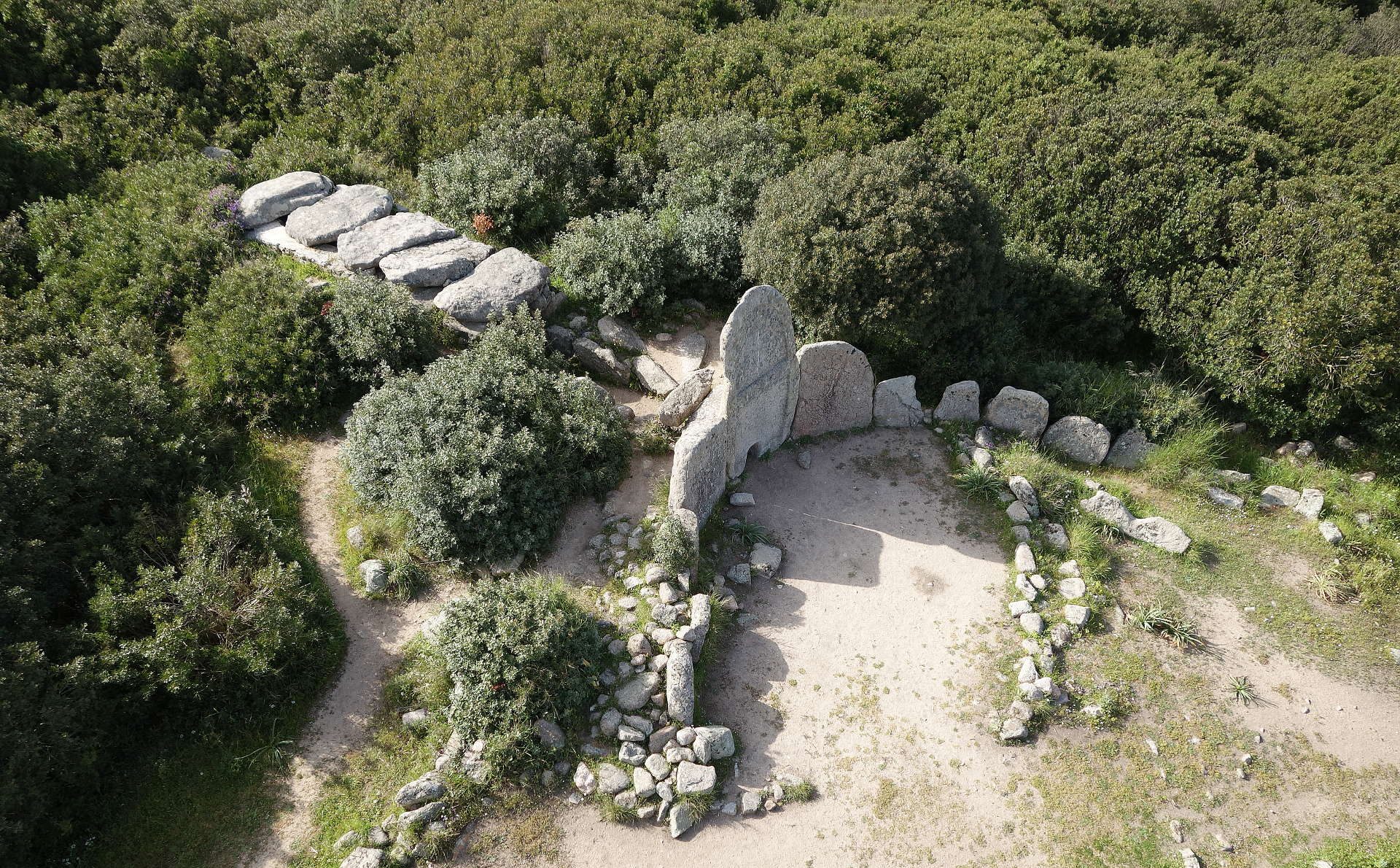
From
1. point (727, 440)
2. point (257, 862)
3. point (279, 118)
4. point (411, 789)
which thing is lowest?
point (257, 862)

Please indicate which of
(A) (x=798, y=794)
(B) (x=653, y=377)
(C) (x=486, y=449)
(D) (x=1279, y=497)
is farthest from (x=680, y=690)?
(D) (x=1279, y=497)

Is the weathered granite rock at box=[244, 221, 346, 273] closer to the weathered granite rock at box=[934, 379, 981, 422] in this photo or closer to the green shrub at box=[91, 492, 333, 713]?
the green shrub at box=[91, 492, 333, 713]

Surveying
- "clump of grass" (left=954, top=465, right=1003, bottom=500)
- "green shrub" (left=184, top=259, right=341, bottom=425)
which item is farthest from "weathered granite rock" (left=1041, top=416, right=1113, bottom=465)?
"green shrub" (left=184, top=259, right=341, bottom=425)

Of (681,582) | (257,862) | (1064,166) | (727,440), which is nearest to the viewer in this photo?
(257,862)

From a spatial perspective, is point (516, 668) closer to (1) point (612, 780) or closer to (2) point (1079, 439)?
(1) point (612, 780)

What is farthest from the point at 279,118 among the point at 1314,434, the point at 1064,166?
the point at 1314,434

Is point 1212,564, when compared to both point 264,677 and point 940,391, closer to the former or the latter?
point 940,391

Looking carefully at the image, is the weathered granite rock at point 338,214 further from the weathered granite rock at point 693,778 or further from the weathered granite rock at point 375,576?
the weathered granite rock at point 693,778
